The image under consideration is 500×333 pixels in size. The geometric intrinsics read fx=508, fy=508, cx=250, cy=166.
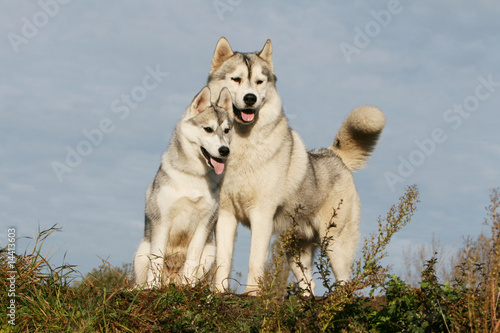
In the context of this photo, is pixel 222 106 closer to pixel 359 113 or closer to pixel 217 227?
pixel 217 227

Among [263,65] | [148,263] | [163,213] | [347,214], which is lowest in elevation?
[148,263]

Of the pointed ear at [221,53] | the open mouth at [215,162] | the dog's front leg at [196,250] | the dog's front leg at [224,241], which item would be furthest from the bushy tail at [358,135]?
the dog's front leg at [196,250]

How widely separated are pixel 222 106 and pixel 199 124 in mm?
462

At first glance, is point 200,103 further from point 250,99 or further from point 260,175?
point 260,175

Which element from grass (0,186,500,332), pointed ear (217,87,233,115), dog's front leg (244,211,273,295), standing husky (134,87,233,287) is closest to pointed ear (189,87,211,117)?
standing husky (134,87,233,287)

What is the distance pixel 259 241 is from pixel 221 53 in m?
2.47

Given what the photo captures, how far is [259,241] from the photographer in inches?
246

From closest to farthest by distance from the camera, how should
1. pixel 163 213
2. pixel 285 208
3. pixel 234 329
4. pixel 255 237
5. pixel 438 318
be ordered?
1. pixel 438 318
2. pixel 234 329
3. pixel 163 213
4. pixel 255 237
5. pixel 285 208

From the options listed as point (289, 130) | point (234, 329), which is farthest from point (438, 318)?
point (289, 130)

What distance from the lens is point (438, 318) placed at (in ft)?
12.1

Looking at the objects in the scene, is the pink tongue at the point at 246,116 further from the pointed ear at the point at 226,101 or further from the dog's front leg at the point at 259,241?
the dog's front leg at the point at 259,241

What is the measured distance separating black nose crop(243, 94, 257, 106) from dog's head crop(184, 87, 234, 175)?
22 cm

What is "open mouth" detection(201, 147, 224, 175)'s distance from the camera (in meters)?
5.88

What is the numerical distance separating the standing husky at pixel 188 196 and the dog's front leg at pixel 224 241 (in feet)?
0.44
